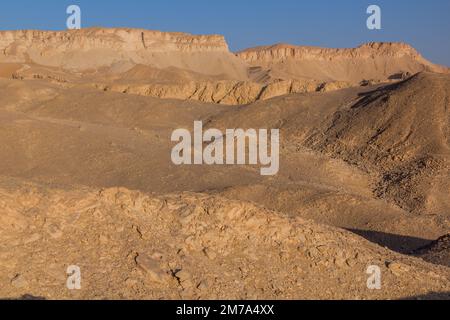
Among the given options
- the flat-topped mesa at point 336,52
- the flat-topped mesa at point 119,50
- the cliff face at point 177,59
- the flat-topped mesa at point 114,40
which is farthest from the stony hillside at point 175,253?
the flat-topped mesa at point 336,52

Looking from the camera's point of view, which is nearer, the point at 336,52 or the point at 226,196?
the point at 226,196

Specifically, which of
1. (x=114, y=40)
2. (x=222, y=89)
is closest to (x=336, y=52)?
(x=114, y=40)

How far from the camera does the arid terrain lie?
22.0 feet

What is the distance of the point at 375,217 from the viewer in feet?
46.9

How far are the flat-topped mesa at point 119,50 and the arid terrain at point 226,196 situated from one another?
38226mm

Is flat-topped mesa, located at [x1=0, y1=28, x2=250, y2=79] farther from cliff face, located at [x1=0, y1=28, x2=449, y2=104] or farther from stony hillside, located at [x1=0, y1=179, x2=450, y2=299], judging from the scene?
stony hillside, located at [x1=0, y1=179, x2=450, y2=299]

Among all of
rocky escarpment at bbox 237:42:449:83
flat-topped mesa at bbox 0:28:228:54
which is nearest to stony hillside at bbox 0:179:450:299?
flat-topped mesa at bbox 0:28:228:54

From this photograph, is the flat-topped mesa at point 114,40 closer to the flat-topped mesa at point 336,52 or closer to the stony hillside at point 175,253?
the flat-topped mesa at point 336,52

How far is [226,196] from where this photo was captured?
1508 centimetres

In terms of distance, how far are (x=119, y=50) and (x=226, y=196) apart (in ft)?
222

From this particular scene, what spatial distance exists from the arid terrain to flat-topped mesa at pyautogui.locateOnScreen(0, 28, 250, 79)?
125 ft

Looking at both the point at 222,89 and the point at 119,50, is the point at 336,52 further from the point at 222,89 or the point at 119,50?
the point at 222,89
